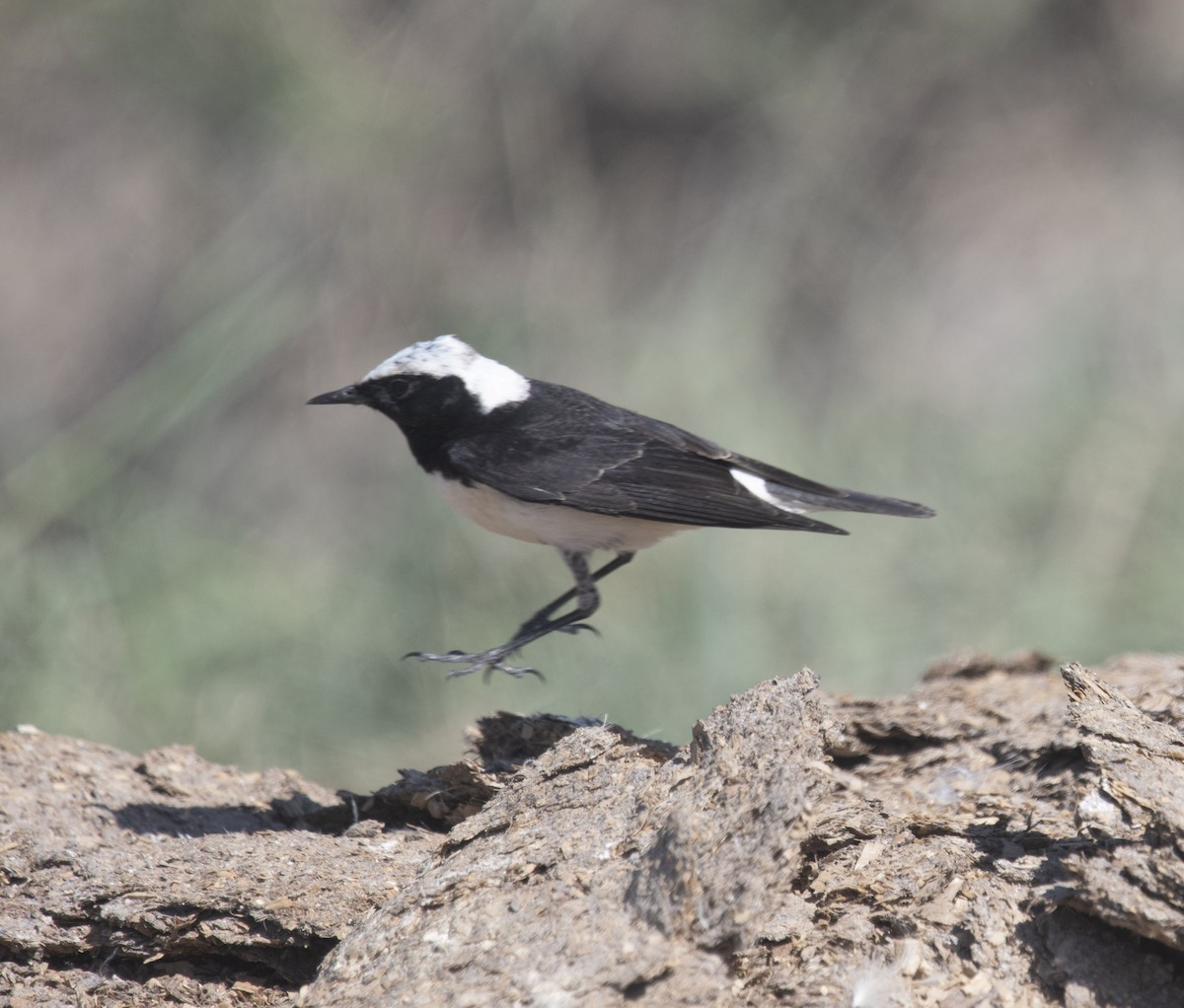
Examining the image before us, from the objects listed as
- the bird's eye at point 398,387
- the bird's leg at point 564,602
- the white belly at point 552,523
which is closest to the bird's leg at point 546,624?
the bird's leg at point 564,602

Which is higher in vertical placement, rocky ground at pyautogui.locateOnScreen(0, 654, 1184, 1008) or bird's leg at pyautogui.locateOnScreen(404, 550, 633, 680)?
bird's leg at pyautogui.locateOnScreen(404, 550, 633, 680)

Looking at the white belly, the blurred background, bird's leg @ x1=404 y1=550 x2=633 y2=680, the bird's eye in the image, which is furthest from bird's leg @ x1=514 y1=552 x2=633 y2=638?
the blurred background

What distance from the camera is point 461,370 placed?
546 centimetres

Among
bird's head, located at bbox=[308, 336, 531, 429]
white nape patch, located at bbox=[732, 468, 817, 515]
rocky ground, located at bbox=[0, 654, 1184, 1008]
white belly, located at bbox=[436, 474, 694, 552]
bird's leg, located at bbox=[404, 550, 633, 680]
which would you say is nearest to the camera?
rocky ground, located at bbox=[0, 654, 1184, 1008]

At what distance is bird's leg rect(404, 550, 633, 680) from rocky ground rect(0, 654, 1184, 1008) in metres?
0.77

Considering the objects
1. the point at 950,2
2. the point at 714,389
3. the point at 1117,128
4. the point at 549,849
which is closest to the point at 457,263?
the point at 714,389

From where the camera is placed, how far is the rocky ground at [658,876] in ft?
8.98

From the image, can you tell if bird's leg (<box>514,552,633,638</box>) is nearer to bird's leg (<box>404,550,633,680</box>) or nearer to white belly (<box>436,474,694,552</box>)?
bird's leg (<box>404,550,633,680</box>)

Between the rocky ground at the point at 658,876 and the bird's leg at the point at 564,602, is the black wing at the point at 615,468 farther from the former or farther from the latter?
the rocky ground at the point at 658,876

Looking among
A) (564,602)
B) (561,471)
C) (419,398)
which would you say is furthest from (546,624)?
(419,398)

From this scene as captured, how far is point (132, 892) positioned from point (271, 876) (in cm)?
36

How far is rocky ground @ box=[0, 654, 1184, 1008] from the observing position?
108 inches

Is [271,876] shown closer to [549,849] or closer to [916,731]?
[549,849]

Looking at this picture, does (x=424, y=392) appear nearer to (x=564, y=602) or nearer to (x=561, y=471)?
(x=561, y=471)
